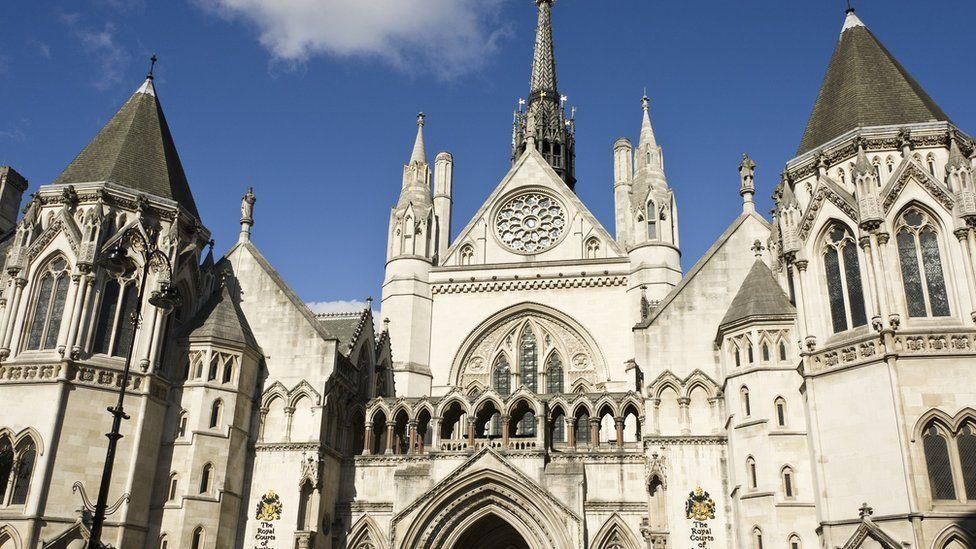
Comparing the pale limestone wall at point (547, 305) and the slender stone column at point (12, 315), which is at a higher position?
the pale limestone wall at point (547, 305)

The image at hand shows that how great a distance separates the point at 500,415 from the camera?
92.1 feet

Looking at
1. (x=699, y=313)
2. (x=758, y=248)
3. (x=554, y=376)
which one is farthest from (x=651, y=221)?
(x=699, y=313)

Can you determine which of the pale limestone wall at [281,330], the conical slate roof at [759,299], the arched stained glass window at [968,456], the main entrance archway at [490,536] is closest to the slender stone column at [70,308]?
the pale limestone wall at [281,330]

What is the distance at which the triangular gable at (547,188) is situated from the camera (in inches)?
1421

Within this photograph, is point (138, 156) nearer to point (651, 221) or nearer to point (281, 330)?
point (281, 330)

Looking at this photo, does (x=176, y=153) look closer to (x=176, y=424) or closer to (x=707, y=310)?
(x=176, y=424)

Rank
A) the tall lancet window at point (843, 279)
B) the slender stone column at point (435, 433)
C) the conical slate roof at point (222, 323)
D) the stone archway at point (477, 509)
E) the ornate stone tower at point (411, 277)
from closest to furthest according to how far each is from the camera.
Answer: the tall lancet window at point (843, 279), the stone archway at point (477, 509), the conical slate roof at point (222, 323), the slender stone column at point (435, 433), the ornate stone tower at point (411, 277)

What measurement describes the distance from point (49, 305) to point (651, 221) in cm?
2176

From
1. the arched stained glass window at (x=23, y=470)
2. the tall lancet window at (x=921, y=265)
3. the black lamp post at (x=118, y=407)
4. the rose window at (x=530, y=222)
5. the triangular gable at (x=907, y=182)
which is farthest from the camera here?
the rose window at (x=530, y=222)

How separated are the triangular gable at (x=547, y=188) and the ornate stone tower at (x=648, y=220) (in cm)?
117

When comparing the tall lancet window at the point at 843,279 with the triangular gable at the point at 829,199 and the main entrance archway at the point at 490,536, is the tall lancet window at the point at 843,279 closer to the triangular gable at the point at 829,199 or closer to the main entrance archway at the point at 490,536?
the triangular gable at the point at 829,199

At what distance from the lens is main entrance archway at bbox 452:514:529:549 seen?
1043 inches

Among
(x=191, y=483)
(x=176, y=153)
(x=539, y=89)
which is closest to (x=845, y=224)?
(x=191, y=483)

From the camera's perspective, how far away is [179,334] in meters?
26.5
